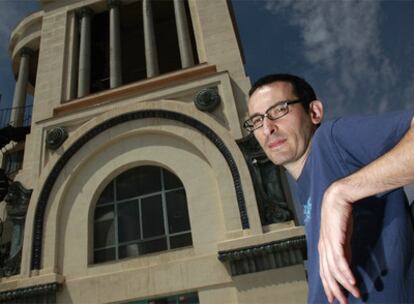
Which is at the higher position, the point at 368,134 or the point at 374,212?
the point at 368,134

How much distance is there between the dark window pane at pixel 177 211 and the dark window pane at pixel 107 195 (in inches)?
84.4

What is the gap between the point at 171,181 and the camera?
39.2 ft

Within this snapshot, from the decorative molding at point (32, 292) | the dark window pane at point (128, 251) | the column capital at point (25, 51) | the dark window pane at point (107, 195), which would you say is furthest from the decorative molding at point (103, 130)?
the column capital at point (25, 51)

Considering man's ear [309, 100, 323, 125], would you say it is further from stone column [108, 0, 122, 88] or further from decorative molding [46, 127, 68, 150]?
stone column [108, 0, 122, 88]

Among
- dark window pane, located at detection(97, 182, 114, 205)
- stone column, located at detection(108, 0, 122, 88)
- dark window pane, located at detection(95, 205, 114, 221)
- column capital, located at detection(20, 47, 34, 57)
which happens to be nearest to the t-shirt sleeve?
dark window pane, located at detection(95, 205, 114, 221)

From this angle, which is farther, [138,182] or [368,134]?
[138,182]

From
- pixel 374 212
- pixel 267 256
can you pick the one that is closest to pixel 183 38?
pixel 267 256

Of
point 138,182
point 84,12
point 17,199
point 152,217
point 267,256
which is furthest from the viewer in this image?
point 84,12

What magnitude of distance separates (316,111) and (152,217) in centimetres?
970

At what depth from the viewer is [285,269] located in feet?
29.7

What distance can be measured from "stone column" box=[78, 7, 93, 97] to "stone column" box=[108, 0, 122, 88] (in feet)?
3.64

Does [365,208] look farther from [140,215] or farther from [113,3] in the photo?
[113,3]

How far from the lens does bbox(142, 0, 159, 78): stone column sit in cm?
1479

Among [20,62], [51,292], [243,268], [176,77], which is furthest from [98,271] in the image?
[20,62]
